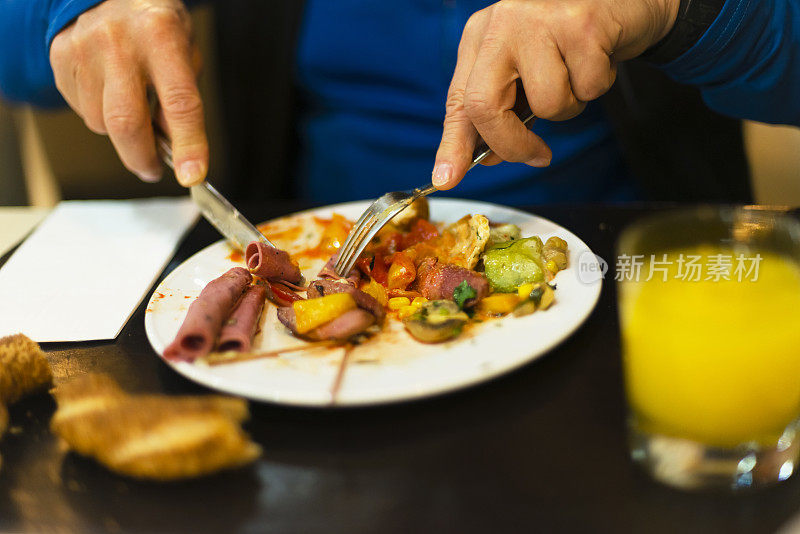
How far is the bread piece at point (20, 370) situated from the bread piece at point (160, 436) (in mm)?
228

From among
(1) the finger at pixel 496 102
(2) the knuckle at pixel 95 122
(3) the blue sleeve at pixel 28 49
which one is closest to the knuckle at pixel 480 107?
(1) the finger at pixel 496 102

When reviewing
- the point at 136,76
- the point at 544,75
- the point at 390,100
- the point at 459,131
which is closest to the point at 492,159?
the point at 459,131

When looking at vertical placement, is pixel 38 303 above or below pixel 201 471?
below

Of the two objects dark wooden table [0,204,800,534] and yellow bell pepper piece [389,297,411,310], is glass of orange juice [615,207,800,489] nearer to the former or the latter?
dark wooden table [0,204,800,534]

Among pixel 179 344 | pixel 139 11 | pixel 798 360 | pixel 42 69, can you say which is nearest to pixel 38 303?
pixel 179 344

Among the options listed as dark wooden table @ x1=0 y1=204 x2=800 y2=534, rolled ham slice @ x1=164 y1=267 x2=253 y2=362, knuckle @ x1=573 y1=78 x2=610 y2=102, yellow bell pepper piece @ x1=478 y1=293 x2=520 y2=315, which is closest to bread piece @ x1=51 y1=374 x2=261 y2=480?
dark wooden table @ x1=0 y1=204 x2=800 y2=534

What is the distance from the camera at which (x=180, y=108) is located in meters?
1.67

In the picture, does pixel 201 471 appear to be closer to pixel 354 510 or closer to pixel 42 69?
pixel 354 510

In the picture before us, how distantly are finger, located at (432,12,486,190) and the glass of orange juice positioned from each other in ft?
1.97

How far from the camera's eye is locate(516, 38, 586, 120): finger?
4.55 feet

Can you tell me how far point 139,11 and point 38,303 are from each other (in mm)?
829

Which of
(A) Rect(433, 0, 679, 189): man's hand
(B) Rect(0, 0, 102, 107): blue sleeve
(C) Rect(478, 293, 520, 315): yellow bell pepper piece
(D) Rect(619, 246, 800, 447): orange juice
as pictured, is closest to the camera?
(D) Rect(619, 246, 800, 447): orange juice

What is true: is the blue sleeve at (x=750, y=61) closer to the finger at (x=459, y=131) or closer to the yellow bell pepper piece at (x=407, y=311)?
Answer: the finger at (x=459, y=131)

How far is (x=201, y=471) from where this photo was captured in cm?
97
